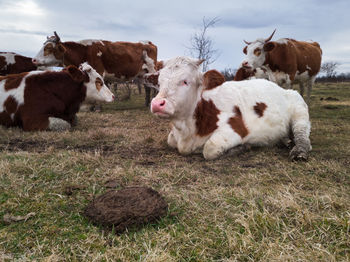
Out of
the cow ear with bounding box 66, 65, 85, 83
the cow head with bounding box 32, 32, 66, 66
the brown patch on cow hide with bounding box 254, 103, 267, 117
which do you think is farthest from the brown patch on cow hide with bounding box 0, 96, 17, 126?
the brown patch on cow hide with bounding box 254, 103, 267, 117

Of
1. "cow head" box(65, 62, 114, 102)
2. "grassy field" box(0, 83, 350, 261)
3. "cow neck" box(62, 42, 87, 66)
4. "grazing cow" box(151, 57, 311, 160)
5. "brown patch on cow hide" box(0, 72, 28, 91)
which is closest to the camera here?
"grassy field" box(0, 83, 350, 261)

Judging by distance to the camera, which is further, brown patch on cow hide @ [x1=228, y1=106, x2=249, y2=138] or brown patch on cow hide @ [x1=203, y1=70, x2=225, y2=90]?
brown patch on cow hide @ [x1=203, y1=70, x2=225, y2=90]

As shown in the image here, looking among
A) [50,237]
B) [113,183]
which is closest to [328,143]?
[113,183]

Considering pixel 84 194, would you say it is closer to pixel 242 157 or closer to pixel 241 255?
pixel 241 255

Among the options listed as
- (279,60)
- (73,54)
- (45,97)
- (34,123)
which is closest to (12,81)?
(45,97)

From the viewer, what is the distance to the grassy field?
199 cm

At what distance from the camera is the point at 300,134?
448 centimetres

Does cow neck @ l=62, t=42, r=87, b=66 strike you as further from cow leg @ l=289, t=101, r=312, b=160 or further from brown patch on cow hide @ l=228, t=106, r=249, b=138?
cow leg @ l=289, t=101, r=312, b=160

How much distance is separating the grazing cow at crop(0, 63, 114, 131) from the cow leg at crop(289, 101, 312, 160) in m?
4.02

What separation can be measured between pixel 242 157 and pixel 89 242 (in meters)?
2.60

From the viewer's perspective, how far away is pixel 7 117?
5996 millimetres

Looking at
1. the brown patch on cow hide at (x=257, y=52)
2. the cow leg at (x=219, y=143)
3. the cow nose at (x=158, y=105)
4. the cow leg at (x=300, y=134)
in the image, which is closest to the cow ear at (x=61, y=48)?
the brown patch on cow hide at (x=257, y=52)

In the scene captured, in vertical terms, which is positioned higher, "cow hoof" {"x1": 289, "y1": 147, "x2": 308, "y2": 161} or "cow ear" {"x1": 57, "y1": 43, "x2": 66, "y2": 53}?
"cow ear" {"x1": 57, "y1": 43, "x2": 66, "y2": 53}

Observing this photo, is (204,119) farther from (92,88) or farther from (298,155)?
(92,88)
